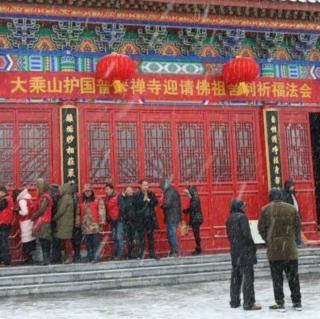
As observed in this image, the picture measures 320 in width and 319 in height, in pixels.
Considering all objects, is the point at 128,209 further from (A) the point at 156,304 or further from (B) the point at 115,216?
(A) the point at 156,304

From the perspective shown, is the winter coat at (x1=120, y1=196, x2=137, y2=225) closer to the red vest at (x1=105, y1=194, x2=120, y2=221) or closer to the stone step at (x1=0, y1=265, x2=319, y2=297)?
the red vest at (x1=105, y1=194, x2=120, y2=221)

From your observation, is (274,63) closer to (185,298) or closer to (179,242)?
(179,242)

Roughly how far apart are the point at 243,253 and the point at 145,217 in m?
4.26

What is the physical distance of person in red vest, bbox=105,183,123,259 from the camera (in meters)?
12.1

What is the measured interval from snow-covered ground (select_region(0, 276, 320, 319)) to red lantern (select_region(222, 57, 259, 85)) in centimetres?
471

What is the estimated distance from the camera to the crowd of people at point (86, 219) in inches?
453

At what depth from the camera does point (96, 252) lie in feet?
38.8

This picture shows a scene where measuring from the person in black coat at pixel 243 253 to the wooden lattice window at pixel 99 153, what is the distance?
5.24m

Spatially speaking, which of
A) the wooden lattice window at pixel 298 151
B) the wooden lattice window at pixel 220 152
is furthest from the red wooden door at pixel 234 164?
the wooden lattice window at pixel 298 151

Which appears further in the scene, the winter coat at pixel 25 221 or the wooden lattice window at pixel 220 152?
the wooden lattice window at pixel 220 152

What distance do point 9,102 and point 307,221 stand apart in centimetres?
687

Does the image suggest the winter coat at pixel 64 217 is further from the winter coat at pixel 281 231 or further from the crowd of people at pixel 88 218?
the winter coat at pixel 281 231

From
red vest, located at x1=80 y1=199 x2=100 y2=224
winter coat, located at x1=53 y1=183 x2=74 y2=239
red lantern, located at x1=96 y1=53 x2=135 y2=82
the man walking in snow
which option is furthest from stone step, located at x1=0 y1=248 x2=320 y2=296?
red lantern, located at x1=96 y1=53 x2=135 y2=82

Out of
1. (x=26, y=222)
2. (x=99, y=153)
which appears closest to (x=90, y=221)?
(x=26, y=222)
